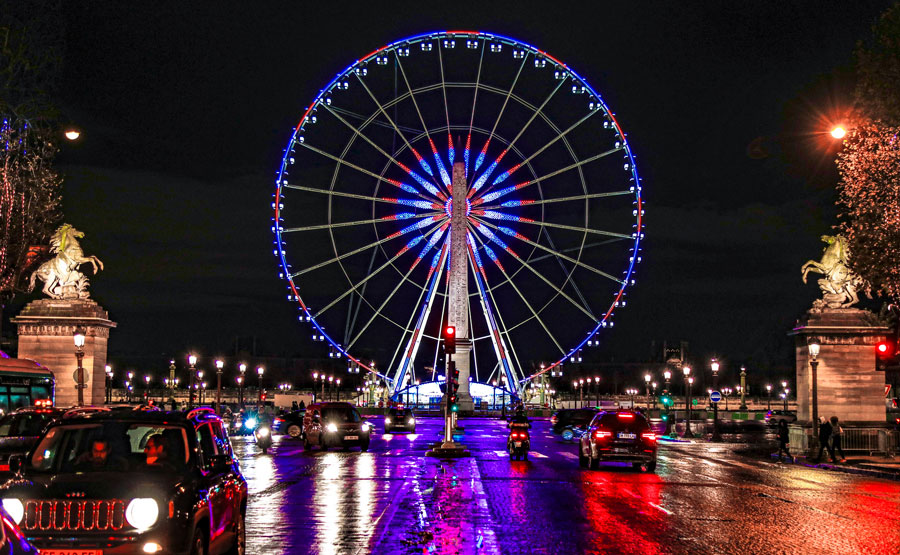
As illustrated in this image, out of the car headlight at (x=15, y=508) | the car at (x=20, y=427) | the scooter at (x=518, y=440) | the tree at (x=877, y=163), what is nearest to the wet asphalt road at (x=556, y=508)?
the scooter at (x=518, y=440)

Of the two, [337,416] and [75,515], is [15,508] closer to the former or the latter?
[75,515]

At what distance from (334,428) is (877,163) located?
20.3 meters

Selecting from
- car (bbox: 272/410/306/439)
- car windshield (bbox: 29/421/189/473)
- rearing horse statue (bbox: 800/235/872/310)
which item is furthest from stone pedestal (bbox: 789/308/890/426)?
car windshield (bbox: 29/421/189/473)

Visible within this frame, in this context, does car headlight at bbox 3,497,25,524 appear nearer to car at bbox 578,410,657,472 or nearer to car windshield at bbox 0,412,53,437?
car windshield at bbox 0,412,53,437

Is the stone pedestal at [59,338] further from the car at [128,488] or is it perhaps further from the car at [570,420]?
the car at [128,488]

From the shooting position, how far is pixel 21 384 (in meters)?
32.0

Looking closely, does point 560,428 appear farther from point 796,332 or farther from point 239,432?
point 239,432

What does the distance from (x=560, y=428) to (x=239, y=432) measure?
16384 millimetres

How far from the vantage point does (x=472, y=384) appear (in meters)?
91.2

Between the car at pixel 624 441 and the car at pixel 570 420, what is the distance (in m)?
16.7

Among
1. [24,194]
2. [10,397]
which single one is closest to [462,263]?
[24,194]

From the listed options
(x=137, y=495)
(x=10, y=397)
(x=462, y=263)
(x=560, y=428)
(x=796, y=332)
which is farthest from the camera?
(x=462, y=263)

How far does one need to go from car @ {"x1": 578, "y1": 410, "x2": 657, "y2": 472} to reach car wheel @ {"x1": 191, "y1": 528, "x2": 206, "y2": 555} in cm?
1975

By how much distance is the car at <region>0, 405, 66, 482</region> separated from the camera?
20.2 m
